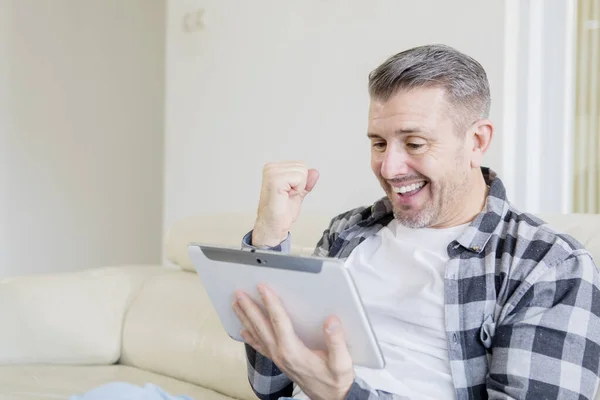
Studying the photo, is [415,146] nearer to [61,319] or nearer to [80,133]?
[61,319]

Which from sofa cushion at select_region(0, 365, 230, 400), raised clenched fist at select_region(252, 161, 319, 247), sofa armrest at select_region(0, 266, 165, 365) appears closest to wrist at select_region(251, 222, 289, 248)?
raised clenched fist at select_region(252, 161, 319, 247)

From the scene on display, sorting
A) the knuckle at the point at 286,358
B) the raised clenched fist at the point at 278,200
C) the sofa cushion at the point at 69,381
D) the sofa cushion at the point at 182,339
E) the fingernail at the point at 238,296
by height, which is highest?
the raised clenched fist at the point at 278,200

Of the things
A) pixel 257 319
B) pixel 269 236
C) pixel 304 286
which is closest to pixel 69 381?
pixel 269 236

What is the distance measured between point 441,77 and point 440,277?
0.34 meters

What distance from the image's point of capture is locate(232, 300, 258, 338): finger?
1.11 meters

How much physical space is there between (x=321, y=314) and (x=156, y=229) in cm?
369

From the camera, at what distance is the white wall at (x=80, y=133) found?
3982 millimetres

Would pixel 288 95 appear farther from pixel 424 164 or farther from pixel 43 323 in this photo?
pixel 424 164

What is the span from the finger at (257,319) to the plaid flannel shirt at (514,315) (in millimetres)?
141

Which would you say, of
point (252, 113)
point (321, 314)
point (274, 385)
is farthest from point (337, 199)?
point (321, 314)

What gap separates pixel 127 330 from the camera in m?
2.15

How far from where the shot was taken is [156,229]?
15.1ft

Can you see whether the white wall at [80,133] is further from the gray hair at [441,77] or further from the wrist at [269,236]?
the gray hair at [441,77]

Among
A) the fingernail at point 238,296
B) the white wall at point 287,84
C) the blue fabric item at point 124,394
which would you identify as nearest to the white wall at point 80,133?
the white wall at point 287,84
